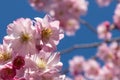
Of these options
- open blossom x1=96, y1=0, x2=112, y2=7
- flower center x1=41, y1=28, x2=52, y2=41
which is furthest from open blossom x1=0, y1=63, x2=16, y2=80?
open blossom x1=96, y1=0, x2=112, y2=7

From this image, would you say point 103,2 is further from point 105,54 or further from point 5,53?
point 5,53

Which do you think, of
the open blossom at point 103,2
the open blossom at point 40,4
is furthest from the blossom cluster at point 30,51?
the open blossom at point 103,2

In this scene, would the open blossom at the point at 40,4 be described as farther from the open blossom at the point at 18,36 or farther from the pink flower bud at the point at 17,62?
the pink flower bud at the point at 17,62

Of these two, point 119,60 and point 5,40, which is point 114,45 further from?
point 5,40

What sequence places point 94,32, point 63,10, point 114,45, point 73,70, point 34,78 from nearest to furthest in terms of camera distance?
point 34,78 → point 94,32 → point 63,10 → point 114,45 → point 73,70

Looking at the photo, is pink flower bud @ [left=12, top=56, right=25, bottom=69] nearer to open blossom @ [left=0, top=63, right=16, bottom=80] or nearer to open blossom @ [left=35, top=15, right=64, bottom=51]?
open blossom @ [left=0, top=63, right=16, bottom=80]

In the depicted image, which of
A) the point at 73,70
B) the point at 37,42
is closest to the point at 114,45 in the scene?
the point at 73,70

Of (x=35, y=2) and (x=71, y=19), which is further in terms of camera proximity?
(x=71, y=19)
